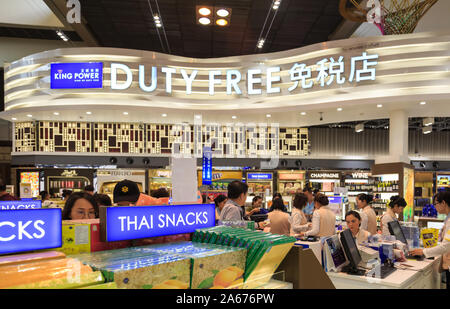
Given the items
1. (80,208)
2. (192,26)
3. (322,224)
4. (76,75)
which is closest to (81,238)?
(80,208)

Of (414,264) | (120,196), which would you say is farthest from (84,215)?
(414,264)

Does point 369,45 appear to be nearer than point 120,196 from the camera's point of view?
No

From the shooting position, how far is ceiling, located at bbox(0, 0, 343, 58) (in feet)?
31.6

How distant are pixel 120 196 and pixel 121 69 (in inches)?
224

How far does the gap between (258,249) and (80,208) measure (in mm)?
1530

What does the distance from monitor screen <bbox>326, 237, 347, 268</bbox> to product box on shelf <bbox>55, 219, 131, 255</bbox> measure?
7.60 ft

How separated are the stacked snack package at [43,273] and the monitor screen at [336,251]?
2560mm

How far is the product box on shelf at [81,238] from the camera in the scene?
126 centimetres

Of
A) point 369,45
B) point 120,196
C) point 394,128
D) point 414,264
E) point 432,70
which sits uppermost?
point 369,45

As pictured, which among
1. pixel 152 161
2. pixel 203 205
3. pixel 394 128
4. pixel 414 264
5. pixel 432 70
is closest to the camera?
pixel 203 205

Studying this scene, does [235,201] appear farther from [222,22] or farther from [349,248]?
[222,22]

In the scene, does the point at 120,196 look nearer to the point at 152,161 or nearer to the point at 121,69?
the point at 121,69

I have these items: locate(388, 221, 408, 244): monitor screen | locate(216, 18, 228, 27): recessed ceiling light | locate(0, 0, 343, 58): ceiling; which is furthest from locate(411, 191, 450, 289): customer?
locate(216, 18, 228, 27): recessed ceiling light

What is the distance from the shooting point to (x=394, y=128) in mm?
8797
